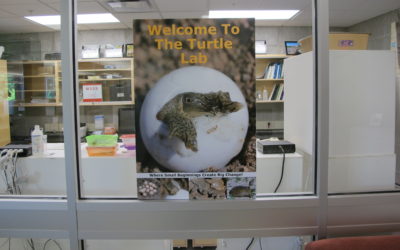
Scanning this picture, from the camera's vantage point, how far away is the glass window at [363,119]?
1.41 metres

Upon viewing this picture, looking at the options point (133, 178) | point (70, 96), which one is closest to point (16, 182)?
point (133, 178)

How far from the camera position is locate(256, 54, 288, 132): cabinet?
4258 mm

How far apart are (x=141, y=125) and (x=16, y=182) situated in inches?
38.5

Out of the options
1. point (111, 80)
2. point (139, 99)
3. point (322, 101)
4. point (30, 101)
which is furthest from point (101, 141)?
point (30, 101)

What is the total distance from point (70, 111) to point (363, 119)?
4.84 ft

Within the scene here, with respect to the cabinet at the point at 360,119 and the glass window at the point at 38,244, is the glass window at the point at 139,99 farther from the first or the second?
the glass window at the point at 38,244

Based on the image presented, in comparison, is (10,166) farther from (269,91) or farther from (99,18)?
(269,91)

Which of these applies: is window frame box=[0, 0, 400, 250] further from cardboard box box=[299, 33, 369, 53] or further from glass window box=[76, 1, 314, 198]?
cardboard box box=[299, 33, 369, 53]

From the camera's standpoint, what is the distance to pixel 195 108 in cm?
124

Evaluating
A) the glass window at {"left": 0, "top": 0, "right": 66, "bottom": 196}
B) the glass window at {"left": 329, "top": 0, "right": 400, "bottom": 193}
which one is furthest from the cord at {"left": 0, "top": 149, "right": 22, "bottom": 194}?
the glass window at {"left": 329, "top": 0, "right": 400, "bottom": 193}

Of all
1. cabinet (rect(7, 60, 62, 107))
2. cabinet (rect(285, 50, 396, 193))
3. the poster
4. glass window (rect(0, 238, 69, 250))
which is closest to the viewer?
the poster

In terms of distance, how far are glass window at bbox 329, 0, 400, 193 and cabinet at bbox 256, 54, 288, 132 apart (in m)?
2.69

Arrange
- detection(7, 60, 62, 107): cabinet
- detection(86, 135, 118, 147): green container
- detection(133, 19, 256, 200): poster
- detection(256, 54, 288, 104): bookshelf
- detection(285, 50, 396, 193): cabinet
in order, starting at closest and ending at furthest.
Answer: detection(133, 19, 256, 200): poster, detection(285, 50, 396, 193): cabinet, detection(86, 135, 118, 147): green container, detection(7, 60, 62, 107): cabinet, detection(256, 54, 288, 104): bookshelf

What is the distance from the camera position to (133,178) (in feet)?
5.28
